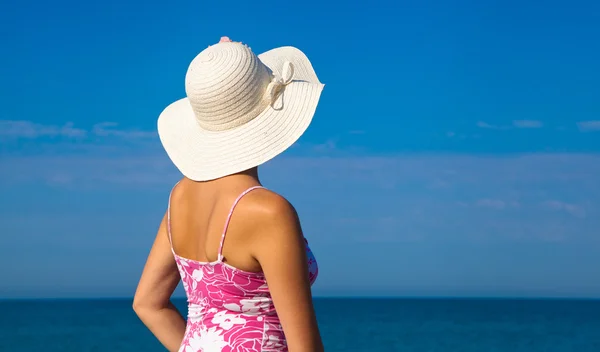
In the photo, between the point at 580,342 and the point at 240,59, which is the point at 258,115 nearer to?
the point at 240,59

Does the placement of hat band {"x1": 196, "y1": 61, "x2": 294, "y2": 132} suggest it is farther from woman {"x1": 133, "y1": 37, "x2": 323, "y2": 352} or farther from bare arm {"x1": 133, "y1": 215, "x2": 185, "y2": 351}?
bare arm {"x1": 133, "y1": 215, "x2": 185, "y2": 351}

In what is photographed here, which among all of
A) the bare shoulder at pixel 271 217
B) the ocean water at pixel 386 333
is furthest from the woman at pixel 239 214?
the ocean water at pixel 386 333

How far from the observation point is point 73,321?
65.2 metres

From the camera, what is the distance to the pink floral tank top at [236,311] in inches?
86.8

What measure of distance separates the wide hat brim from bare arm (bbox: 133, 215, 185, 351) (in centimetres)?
38

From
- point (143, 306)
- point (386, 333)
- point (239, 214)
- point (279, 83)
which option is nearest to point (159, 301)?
point (143, 306)

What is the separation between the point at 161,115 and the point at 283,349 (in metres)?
0.79

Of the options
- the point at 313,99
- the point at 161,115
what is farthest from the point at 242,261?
the point at 161,115

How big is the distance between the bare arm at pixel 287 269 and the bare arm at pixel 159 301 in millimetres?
594

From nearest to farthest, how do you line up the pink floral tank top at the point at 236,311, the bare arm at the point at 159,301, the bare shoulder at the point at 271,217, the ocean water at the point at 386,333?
1. the bare shoulder at the point at 271,217
2. the pink floral tank top at the point at 236,311
3. the bare arm at the point at 159,301
4. the ocean water at the point at 386,333

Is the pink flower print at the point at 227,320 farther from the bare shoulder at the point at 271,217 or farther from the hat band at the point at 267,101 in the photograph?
the hat band at the point at 267,101

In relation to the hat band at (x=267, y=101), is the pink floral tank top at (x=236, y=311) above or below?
below

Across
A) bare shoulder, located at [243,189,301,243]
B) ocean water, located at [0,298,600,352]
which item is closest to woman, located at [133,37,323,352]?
bare shoulder, located at [243,189,301,243]

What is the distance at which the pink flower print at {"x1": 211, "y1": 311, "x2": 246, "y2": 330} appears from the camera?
7.41 ft
